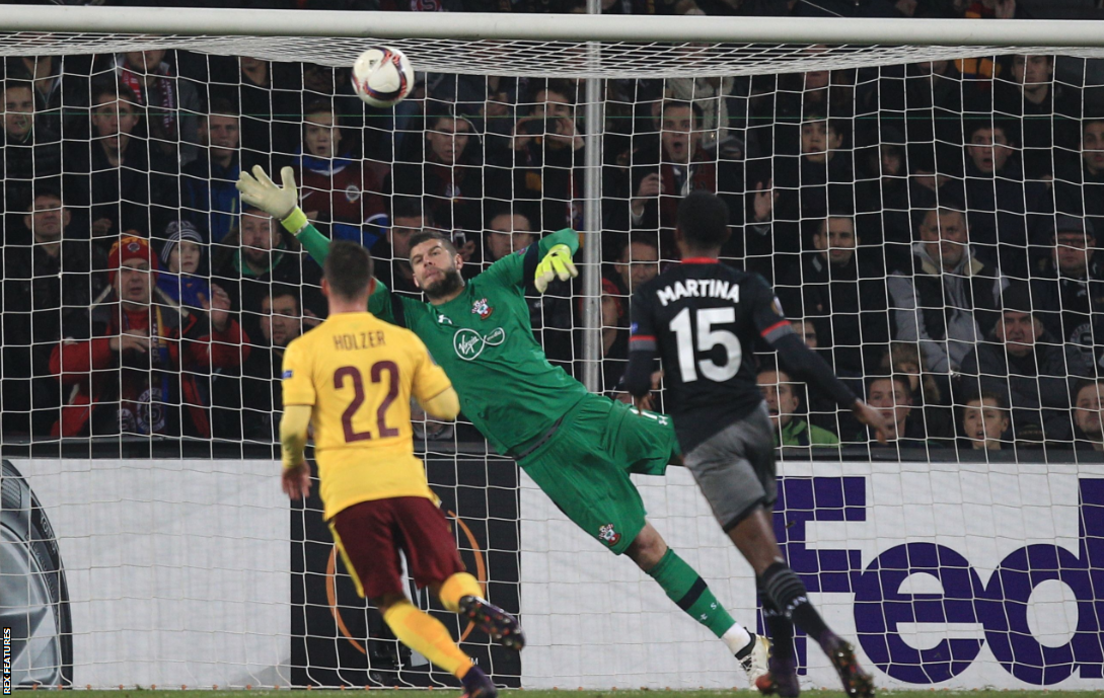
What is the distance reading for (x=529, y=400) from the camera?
20.7 feet

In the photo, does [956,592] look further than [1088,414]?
No

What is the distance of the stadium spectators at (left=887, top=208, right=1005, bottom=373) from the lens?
8.17 meters

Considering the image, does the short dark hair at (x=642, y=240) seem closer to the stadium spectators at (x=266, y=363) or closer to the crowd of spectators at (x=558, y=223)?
the crowd of spectators at (x=558, y=223)

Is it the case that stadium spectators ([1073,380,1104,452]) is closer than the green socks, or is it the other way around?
the green socks

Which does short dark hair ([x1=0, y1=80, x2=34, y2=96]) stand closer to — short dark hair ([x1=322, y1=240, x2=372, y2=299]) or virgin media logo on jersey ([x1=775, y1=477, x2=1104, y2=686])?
short dark hair ([x1=322, y1=240, x2=372, y2=299])

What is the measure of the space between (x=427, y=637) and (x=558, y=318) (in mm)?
3808

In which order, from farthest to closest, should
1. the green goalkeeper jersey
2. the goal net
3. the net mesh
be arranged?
the goal net → the net mesh → the green goalkeeper jersey

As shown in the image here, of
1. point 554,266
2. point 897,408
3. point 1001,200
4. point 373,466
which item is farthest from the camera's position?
point 1001,200

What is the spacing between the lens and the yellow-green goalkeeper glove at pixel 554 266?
593 centimetres

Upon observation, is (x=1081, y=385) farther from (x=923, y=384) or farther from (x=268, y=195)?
(x=268, y=195)

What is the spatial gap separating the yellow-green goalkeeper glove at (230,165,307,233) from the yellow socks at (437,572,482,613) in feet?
6.90

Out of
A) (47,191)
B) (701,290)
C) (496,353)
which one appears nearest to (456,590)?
(701,290)

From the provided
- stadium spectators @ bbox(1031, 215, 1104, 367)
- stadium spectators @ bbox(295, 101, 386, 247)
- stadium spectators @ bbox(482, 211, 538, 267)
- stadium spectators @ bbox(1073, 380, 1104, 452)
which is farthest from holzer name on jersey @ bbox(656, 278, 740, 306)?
stadium spectators @ bbox(1031, 215, 1104, 367)

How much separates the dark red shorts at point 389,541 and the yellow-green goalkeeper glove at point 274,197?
1.86 meters
